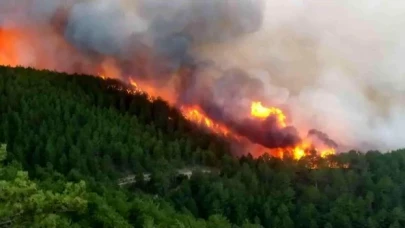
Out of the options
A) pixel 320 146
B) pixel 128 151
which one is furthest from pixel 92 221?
pixel 320 146

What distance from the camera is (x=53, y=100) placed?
35.5m

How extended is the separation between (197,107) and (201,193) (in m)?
11.2

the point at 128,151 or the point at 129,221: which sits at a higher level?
the point at 128,151

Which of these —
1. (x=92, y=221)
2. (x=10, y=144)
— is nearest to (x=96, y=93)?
(x=10, y=144)

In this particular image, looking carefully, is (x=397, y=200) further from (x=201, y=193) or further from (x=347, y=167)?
(x=201, y=193)

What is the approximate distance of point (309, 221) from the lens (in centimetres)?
2470

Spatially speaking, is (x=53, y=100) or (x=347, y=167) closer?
(x=347, y=167)

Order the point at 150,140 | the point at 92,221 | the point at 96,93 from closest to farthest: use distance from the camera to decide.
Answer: the point at 92,221 → the point at 150,140 → the point at 96,93

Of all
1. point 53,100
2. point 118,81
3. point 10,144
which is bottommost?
point 10,144

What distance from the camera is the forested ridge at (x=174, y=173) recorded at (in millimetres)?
22766

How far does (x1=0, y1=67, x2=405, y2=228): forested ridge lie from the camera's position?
22766 mm

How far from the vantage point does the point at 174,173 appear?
29094mm

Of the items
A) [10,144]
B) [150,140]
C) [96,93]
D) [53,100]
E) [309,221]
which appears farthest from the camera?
[96,93]

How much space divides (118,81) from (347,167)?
17.4 metres
